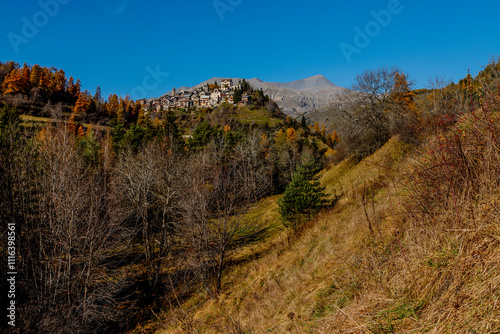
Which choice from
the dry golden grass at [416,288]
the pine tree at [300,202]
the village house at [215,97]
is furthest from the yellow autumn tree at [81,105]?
the dry golden grass at [416,288]

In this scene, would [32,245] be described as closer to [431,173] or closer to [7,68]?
[431,173]

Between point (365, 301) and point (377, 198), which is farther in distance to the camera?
point (377, 198)

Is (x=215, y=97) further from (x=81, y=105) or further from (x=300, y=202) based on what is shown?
(x=300, y=202)

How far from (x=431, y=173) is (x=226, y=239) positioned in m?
10.4

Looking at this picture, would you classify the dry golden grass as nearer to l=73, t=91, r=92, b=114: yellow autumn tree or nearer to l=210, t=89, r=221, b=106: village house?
l=73, t=91, r=92, b=114: yellow autumn tree

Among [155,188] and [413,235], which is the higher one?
[155,188]

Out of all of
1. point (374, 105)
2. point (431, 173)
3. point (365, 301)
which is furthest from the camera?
point (374, 105)

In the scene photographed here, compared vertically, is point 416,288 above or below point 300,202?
above

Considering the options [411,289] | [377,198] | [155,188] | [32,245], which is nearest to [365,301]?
[411,289]

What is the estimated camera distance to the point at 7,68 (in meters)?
82.8

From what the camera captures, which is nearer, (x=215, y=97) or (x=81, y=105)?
(x=81, y=105)

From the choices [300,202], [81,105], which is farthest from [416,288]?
[81,105]

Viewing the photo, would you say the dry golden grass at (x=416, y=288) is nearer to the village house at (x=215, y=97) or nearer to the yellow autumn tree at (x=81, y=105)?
the yellow autumn tree at (x=81, y=105)

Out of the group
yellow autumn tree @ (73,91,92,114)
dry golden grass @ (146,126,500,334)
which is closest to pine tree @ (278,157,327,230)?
dry golden grass @ (146,126,500,334)
